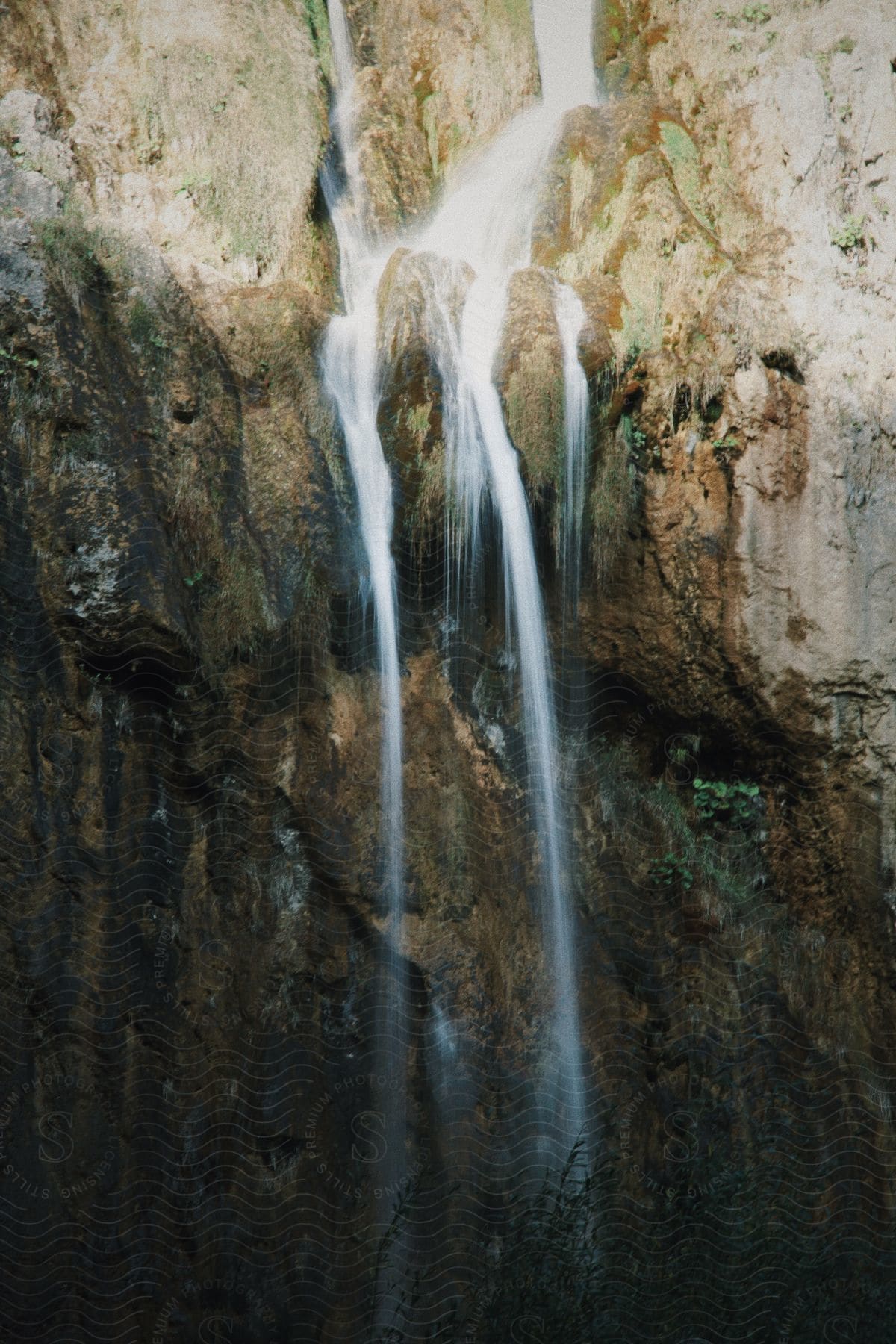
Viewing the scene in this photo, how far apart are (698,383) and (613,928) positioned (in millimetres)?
4002

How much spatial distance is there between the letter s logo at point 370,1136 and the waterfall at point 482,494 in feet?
1.38

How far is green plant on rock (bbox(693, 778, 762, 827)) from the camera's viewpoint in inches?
308

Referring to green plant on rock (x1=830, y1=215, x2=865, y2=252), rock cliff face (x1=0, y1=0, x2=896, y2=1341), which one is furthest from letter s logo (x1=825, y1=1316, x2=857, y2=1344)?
green plant on rock (x1=830, y1=215, x2=865, y2=252)

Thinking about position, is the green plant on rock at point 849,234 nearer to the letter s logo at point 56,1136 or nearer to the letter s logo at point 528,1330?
the letter s logo at point 528,1330

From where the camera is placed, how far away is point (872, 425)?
7.82 meters

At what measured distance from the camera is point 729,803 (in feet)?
25.7

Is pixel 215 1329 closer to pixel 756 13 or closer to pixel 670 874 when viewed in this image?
pixel 670 874

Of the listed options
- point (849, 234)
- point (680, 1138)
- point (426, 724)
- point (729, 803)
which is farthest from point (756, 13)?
point (680, 1138)

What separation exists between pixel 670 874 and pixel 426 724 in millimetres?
2070

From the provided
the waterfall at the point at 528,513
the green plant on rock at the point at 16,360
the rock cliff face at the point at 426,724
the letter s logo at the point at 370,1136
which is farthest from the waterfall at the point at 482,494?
the green plant on rock at the point at 16,360

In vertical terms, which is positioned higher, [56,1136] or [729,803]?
[729,803]

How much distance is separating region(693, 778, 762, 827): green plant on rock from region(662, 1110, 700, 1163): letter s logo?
6.59 ft

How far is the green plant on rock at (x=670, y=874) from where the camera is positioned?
765 cm

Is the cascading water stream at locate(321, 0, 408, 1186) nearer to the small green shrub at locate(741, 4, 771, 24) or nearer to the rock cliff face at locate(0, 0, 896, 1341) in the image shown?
the rock cliff face at locate(0, 0, 896, 1341)
